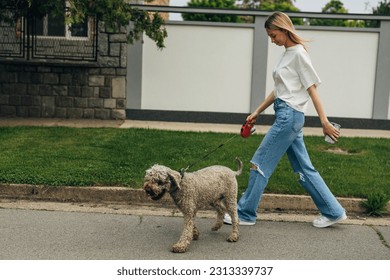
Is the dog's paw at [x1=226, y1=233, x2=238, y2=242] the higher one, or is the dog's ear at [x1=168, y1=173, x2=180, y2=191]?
the dog's ear at [x1=168, y1=173, x2=180, y2=191]

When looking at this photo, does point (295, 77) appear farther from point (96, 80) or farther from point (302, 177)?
point (96, 80)

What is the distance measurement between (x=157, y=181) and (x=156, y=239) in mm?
919

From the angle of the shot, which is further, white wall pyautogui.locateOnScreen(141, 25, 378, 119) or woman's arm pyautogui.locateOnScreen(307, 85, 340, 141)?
white wall pyautogui.locateOnScreen(141, 25, 378, 119)

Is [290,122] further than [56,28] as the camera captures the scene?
No

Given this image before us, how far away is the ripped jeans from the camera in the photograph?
17.6ft

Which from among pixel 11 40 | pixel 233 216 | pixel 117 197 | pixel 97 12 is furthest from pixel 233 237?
pixel 11 40

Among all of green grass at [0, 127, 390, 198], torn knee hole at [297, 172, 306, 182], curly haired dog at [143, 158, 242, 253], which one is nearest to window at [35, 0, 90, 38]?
green grass at [0, 127, 390, 198]

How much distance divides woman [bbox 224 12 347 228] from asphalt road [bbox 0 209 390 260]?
0.28 meters

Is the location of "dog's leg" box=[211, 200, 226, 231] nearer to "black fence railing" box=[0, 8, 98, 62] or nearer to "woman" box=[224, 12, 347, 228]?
"woman" box=[224, 12, 347, 228]

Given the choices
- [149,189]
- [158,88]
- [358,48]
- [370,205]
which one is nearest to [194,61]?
[158,88]

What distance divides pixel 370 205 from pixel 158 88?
23.3 ft

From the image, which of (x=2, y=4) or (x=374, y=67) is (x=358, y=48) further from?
(x=2, y=4)

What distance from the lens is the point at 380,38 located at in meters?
12.5

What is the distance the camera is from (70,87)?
40.2 ft
